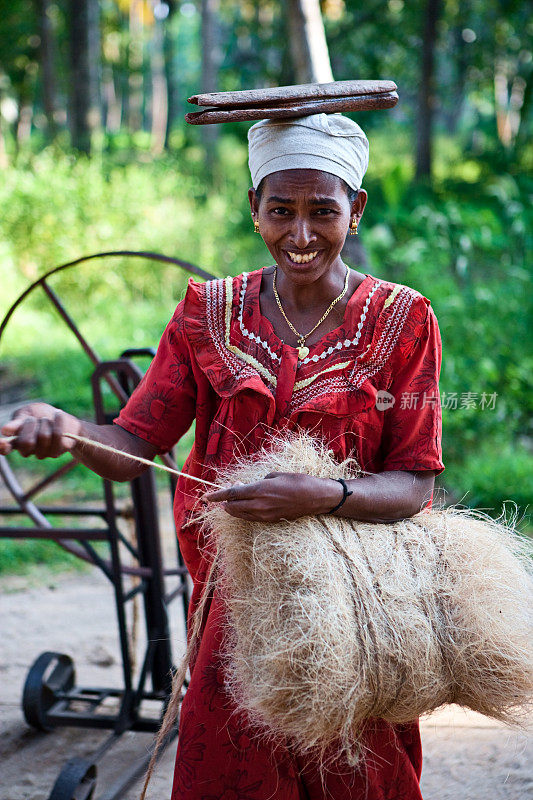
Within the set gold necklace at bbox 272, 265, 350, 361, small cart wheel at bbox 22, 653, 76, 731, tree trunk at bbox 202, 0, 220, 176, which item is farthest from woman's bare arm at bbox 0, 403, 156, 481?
tree trunk at bbox 202, 0, 220, 176

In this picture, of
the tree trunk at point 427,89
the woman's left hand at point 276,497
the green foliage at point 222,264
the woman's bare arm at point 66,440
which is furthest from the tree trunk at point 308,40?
the tree trunk at point 427,89

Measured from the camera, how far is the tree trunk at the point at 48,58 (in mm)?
14282

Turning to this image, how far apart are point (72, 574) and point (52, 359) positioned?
13.5 ft

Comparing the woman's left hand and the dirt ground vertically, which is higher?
the woman's left hand

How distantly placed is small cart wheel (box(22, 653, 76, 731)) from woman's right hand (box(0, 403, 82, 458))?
1886 mm

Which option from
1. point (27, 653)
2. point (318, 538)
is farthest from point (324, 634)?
point (27, 653)

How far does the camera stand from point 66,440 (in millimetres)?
1662

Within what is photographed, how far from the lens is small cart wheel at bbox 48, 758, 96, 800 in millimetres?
2510

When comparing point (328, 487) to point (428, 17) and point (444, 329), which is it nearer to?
point (444, 329)

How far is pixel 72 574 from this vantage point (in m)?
5.11

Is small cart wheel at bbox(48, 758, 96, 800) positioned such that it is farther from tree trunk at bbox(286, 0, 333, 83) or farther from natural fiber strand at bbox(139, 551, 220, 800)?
tree trunk at bbox(286, 0, 333, 83)

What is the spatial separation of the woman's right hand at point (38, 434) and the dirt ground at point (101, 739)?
123 cm

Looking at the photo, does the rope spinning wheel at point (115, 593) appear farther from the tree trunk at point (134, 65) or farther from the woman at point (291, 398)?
the tree trunk at point (134, 65)

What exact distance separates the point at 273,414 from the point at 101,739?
211 cm
